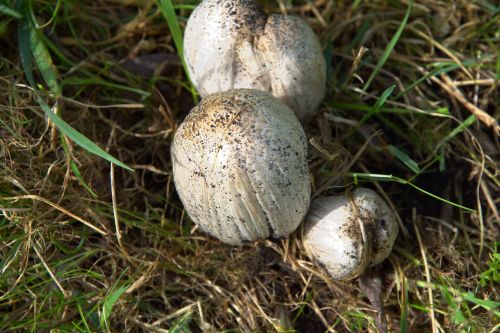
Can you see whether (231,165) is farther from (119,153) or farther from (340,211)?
(119,153)

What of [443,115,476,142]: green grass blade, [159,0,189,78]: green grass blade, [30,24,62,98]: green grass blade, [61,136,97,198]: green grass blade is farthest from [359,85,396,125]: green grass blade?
[30,24,62,98]: green grass blade

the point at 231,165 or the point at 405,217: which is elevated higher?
the point at 231,165

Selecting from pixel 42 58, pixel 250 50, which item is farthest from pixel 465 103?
pixel 42 58

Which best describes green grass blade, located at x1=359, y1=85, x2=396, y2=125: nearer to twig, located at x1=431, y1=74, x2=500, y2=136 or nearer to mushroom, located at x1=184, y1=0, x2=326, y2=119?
mushroom, located at x1=184, y1=0, x2=326, y2=119

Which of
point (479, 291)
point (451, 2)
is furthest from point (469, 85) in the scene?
point (479, 291)

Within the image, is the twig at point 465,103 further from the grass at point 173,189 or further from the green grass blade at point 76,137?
the green grass blade at point 76,137

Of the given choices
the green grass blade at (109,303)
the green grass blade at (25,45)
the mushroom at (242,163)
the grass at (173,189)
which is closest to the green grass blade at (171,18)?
the grass at (173,189)
